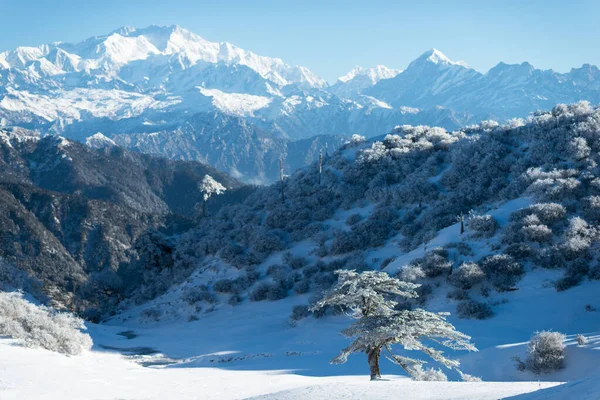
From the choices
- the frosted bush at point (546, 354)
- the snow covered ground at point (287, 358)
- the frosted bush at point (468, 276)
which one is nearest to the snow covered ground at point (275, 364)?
the snow covered ground at point (287, 358)

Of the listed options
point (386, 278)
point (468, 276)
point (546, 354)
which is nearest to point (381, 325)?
point (386, 278)

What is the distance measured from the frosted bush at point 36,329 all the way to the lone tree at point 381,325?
9.57m

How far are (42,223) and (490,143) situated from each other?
133m

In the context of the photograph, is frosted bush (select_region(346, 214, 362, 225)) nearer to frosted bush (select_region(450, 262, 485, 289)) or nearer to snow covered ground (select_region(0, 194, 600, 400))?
snow covered ground (select_region(0, 194, 600, 400))

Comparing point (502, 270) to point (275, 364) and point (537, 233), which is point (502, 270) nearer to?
point (537, 233)

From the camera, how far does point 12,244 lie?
118062mm

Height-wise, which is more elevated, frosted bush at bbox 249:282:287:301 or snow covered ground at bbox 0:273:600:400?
frosted bush at bbox 249:282:287:301

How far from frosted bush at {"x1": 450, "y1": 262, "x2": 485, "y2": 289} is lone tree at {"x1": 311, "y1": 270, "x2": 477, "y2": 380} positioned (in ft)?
35.5

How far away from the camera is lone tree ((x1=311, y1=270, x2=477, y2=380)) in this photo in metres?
13.4

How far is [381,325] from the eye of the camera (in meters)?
13.8

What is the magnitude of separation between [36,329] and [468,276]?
61.4 feet

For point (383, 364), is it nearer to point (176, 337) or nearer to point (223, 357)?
point (223, 357)

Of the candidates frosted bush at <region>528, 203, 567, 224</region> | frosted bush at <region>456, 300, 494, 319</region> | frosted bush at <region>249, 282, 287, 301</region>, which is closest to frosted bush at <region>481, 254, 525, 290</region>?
frosted bush at <region>456, 300, 494, 319</region>

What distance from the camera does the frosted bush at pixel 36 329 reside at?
16.9 meters
